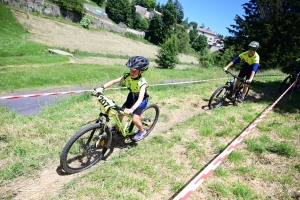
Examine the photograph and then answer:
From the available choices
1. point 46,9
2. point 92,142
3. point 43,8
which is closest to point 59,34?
point 43,8

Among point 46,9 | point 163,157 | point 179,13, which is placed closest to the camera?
point 163,157

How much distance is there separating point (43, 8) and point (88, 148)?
6249cm

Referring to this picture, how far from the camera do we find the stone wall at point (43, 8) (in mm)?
47228

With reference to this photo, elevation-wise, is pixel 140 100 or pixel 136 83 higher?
pixel 136 83

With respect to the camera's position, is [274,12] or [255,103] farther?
[274,12]

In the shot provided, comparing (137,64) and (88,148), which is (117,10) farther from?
(88,148)

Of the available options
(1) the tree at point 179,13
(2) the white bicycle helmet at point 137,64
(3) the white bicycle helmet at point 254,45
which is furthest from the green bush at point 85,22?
(1) the tree at point 179,13

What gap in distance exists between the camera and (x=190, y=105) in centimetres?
870

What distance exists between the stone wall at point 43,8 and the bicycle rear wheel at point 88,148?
57.3 m

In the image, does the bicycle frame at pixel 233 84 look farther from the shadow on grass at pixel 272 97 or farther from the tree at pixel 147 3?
the tree at pixel 147 3

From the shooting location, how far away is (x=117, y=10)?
9306 cm

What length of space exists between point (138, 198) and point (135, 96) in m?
2.39

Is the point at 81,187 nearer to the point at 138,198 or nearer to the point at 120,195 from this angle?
the point at 120,195

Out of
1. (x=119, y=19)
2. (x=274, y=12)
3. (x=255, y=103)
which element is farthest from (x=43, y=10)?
(x=255, y=103)
